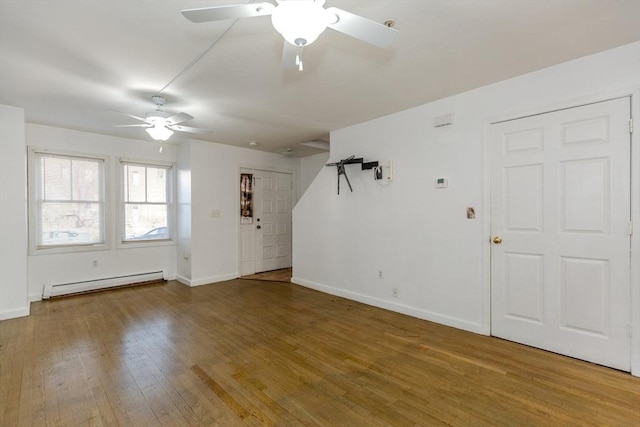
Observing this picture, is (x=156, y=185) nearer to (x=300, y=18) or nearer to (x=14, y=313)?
(x=14, y=313)

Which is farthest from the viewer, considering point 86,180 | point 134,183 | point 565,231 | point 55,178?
point 134,183

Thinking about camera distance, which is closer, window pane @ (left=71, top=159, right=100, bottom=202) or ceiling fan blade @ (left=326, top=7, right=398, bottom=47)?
ceiling fan blade @ (left=326, top=7, right=398, bottom=47)

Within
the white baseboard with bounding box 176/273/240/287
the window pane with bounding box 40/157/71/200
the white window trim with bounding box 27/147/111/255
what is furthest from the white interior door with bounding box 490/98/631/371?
the window pane with bounding box 40/157/71/200

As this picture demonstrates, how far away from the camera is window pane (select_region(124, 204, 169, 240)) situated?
5.22m

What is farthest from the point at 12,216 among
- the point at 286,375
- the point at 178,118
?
the point at 286,375

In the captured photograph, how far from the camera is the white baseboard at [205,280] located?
5.14m

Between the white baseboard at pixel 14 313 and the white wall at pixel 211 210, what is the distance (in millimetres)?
2027

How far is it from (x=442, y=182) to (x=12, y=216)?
17.2 ft

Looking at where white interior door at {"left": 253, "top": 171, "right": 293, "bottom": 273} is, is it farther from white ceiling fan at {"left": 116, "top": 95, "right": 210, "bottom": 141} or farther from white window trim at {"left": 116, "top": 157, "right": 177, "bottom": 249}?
white ceiling fan at {"left": 116, "top": 95, "right": 210, "bottom": 141}

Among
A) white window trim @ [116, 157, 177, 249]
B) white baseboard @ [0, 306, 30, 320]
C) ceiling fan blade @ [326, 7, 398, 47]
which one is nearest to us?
ceiling fan blade @ [326, 7, 398, 47]

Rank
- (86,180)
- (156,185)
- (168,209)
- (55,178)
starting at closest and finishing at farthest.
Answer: (55,178)
(86,180)
(156,185)
(168,209)

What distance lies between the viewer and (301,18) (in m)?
1.32

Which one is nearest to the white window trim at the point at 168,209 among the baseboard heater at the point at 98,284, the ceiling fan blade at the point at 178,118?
the baseboard heater at the point at 98,284

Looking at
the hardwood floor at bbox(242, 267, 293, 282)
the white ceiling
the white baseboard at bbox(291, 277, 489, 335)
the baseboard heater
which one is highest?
the white ceiling
